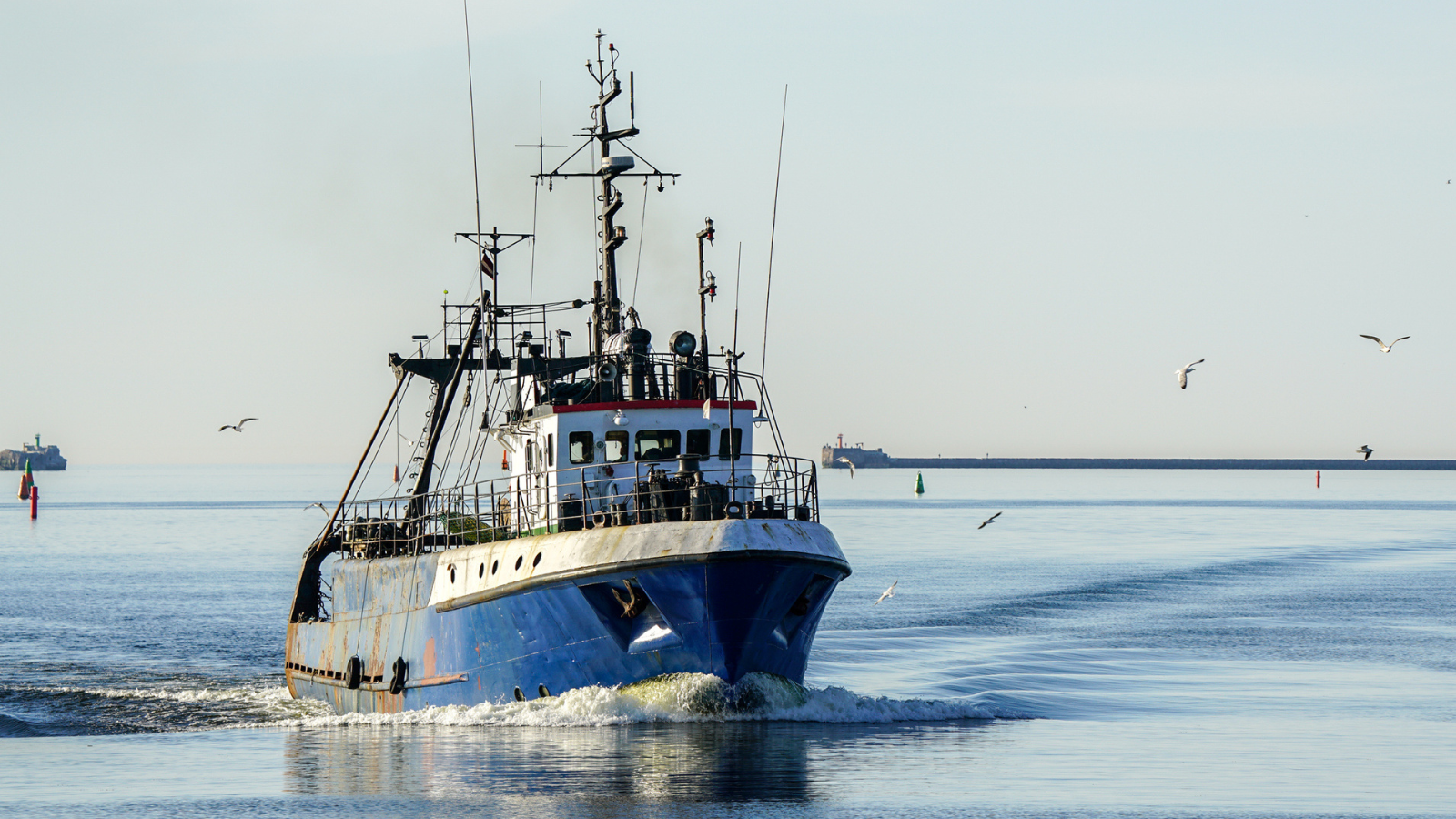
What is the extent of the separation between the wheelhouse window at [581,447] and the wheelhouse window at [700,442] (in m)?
1.61

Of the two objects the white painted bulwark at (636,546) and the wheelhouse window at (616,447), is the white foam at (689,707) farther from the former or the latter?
the wheelhouse window at (616,447)

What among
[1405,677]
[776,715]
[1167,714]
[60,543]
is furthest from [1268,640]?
[60,543]

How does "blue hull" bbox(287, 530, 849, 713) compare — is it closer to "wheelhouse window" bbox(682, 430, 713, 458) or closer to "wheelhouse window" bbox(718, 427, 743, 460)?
"wheelhouse window" bbox(718, 427, 743, 460)

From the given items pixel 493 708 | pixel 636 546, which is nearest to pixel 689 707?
pixel 636 546

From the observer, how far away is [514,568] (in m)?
24.5

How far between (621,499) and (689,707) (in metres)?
3.97

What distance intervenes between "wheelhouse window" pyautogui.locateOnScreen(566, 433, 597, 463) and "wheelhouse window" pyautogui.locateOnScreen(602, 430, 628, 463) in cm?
23

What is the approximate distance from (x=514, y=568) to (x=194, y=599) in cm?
3542

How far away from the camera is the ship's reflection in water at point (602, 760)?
1953cm

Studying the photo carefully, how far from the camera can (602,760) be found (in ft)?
69.4

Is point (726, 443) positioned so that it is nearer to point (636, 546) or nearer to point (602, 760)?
point (636, 546)

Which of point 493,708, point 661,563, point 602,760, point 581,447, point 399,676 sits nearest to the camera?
point 602,760

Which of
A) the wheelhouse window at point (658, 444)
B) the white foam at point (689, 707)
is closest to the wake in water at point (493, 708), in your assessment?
the white foam at point (689, 707)

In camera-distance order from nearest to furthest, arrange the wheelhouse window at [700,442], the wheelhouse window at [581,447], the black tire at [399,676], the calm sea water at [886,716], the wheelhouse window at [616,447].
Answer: the calm sea water at [886,716]
the wheelhouse window at [581,447]
the wheelhouse window at [616,447]
the wheelhouse window at [700,442]
the black tire at [399,676]
